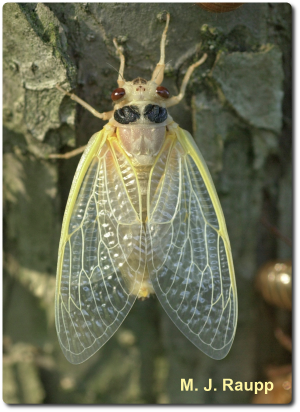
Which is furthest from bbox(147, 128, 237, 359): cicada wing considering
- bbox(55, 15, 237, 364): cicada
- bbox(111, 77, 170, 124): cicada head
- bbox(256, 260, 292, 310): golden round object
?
bbox(256, 260, 292, 310): golden round object

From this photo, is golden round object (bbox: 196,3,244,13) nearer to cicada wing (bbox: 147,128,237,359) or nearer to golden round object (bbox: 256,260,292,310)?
cicada wing (bbox: 147,128,237,359)

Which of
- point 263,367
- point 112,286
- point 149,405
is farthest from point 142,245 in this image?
point 263,367

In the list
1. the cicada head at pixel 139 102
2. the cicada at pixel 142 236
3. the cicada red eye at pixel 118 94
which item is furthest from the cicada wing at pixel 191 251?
the cicada red eye at pixel 118 94

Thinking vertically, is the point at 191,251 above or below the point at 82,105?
below

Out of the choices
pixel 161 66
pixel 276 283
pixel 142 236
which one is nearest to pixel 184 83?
pixel 161 66

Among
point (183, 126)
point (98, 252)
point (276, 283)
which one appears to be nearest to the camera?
point (98, 252)

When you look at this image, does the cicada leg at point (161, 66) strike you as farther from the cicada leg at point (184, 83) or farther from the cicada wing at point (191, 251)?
the cicada wing at point (191, 251)

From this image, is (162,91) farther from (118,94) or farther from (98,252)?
(98,252)

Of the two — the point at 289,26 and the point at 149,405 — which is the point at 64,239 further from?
the point at 289,26

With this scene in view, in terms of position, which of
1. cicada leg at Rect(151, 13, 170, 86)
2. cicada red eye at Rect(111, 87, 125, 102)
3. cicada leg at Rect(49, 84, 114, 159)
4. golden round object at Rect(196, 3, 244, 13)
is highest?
golden round object at Rect(196, 3, 244, 13)
